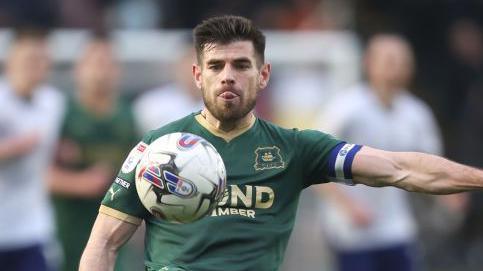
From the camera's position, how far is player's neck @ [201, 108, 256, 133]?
277 inches

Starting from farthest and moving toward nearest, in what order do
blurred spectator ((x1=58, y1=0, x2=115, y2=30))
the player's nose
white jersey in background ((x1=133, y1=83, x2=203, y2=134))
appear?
blurred spectator ((x1=58, y1=0, x2=115, y2=30))
white jersey in background ((x1=133, y1=83, x2=203, y2=134))
the player's nose

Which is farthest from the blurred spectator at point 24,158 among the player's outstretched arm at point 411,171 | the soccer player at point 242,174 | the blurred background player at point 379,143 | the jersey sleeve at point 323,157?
the player's outstretched arm at point 411,171

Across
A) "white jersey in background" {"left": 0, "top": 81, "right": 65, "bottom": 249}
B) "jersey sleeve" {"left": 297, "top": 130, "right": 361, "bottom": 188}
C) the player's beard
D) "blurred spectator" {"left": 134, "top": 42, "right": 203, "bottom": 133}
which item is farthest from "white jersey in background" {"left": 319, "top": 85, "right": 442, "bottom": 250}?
the player's beard

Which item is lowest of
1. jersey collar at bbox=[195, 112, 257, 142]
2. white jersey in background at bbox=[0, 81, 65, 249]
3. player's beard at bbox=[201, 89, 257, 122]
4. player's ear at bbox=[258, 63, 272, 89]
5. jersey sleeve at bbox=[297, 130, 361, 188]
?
white jersey in background at bbox=[0, 81, 65, 249]

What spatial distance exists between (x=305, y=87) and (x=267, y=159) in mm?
8497

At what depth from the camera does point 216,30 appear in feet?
22.6

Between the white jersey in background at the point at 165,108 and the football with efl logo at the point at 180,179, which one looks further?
the white jersey in background at the point at 165,108

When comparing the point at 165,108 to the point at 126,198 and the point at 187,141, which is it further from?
the point at 187,141

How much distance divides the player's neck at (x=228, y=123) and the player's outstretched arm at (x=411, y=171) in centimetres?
59

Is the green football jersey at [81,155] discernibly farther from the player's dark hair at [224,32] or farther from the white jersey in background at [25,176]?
the player's dark hair at [224,32]

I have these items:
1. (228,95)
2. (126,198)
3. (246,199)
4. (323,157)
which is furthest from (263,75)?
(126,198)

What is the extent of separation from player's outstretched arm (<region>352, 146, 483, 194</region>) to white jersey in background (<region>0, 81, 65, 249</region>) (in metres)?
4.90

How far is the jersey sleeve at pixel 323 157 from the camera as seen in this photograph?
273 inches

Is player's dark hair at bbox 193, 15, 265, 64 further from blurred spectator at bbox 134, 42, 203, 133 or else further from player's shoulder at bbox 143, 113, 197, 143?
blurred spectator at bbox 134, 42, 203, 133
